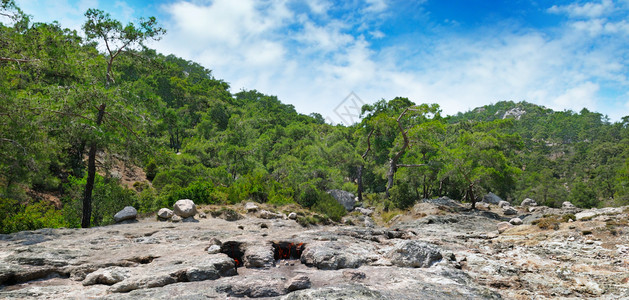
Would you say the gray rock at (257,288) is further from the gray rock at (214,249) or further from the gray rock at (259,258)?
the gray rock at (214,249)

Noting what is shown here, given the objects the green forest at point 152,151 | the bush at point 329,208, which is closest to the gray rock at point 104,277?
the green forest at point 152,151

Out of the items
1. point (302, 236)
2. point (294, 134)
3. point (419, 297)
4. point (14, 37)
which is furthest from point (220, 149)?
point (419, 297)

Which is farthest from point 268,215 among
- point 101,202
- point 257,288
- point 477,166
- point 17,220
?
point 477,166

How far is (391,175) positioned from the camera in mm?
25141

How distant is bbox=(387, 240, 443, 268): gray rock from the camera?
6.73 metres

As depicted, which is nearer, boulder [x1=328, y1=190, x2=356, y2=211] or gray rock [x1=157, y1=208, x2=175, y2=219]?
gray rock [x1=157, y1=208, x2=175, y2=219]

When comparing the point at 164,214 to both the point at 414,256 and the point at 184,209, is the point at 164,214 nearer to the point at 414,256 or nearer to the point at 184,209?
the point at 184,209

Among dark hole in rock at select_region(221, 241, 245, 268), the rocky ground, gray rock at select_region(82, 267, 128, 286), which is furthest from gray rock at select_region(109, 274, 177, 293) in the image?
dark hole in rock at select_region(221, 241, 245, 268)

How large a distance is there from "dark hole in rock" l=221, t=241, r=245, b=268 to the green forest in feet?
20.4

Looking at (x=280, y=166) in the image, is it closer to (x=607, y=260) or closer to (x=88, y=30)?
(x=88, y=30)

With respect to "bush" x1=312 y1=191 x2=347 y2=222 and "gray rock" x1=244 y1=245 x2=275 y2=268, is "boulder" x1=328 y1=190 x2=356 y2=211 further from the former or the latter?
"gray rock" x1=244 y1=245 x2=275 y2=268

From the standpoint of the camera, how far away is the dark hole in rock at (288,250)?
773 centimetres

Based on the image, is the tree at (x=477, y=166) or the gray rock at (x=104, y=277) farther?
the tree at (x=477, y=166)

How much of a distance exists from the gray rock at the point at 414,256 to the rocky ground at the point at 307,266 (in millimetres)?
22
